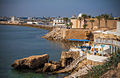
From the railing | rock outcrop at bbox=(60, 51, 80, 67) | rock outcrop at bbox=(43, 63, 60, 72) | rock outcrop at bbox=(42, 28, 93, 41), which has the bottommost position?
rock outcrop at bbox=(43, 63, 60, 72)

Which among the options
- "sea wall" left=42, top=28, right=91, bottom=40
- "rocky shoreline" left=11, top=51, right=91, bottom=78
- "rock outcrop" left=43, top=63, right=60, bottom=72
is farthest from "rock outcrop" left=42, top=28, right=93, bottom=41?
"rock outcrop" left=43, top=63, right=60, bottom=72

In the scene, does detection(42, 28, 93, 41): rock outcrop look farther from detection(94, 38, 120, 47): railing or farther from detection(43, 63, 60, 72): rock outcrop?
detection(43, 63, 60, 72): rock outcrop

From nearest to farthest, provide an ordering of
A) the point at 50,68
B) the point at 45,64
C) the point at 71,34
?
the point at 50,68
the point at 45,64
the point at 71,34

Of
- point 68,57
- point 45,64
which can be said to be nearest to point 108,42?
point 68,57

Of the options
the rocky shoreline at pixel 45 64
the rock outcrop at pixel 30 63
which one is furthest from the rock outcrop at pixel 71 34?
the rock outcrop at pixel 30 63

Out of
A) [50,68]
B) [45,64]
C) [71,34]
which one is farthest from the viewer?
[71,34]

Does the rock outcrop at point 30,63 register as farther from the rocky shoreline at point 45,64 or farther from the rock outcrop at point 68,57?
the rock outcrop at point 68,57

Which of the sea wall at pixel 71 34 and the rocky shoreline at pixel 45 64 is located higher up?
the sea wall at pixel 71 34

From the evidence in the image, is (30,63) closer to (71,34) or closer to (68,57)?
(68,57)

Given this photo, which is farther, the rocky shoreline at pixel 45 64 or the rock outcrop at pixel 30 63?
the rock outcrop at pixel 30 63

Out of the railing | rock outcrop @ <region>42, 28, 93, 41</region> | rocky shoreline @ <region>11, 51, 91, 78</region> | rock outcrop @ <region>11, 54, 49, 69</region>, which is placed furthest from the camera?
rock outcrop @ <region>42, 28, 93, 41</region>

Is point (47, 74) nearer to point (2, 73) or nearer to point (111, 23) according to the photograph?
point (2, 73)

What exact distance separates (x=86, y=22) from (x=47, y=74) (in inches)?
1166

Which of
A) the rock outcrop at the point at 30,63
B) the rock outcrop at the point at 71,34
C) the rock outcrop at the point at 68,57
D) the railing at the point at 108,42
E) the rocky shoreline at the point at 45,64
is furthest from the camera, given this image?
the rock outcrop at the point at 71,34
